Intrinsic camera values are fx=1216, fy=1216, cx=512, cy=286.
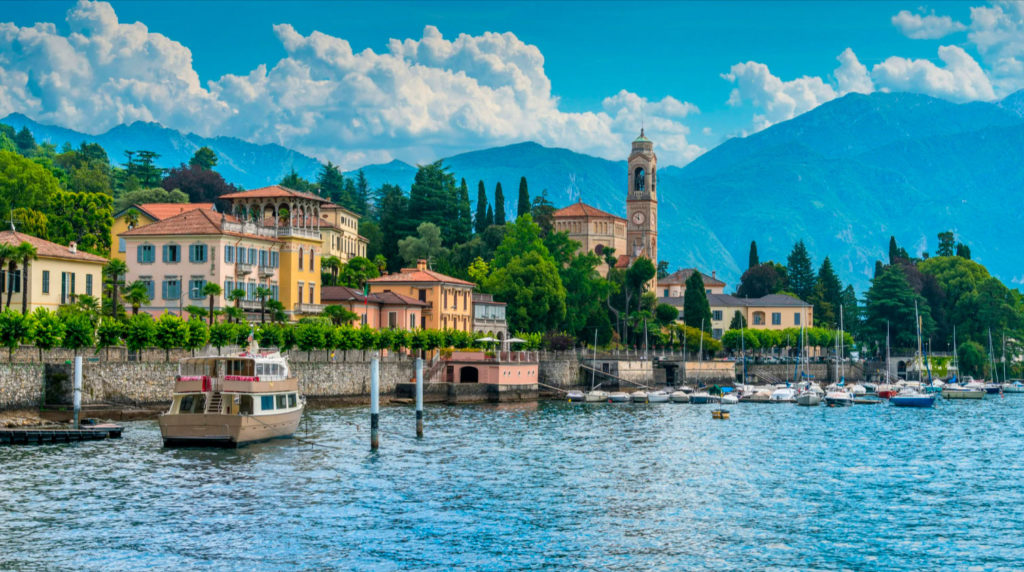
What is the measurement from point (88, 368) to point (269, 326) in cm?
1820

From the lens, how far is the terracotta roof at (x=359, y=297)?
107m

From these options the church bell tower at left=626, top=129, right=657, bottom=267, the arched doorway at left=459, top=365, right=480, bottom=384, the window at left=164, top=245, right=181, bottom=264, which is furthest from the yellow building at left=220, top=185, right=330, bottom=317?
the church bell tower at left=626, top=129, right=657, bottom=267

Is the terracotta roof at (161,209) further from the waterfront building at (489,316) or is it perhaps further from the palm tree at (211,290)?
the waterfront building at (489,316)

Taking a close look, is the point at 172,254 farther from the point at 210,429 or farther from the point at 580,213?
the point at 580,213

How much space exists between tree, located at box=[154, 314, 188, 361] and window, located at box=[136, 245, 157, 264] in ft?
68.1

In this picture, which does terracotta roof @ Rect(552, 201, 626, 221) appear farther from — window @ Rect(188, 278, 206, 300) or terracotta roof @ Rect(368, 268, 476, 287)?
window @ Rect(188, 278, 206, 300)

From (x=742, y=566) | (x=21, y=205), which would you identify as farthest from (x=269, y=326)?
(x=742, y=566)

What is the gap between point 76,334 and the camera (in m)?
68.4

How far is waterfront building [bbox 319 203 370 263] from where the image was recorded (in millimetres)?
131375

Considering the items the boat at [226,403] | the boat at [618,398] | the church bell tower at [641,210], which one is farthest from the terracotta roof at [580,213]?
the boat at [226,403]

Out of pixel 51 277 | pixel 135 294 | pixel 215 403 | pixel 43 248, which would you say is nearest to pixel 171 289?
pixel 135 294

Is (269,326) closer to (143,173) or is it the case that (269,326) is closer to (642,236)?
(143,173)

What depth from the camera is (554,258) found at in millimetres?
140250

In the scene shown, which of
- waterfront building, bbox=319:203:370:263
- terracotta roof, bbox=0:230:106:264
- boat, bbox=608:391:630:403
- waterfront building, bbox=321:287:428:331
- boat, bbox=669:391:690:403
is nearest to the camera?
terracotta roof, bbox=0:230:106:264
